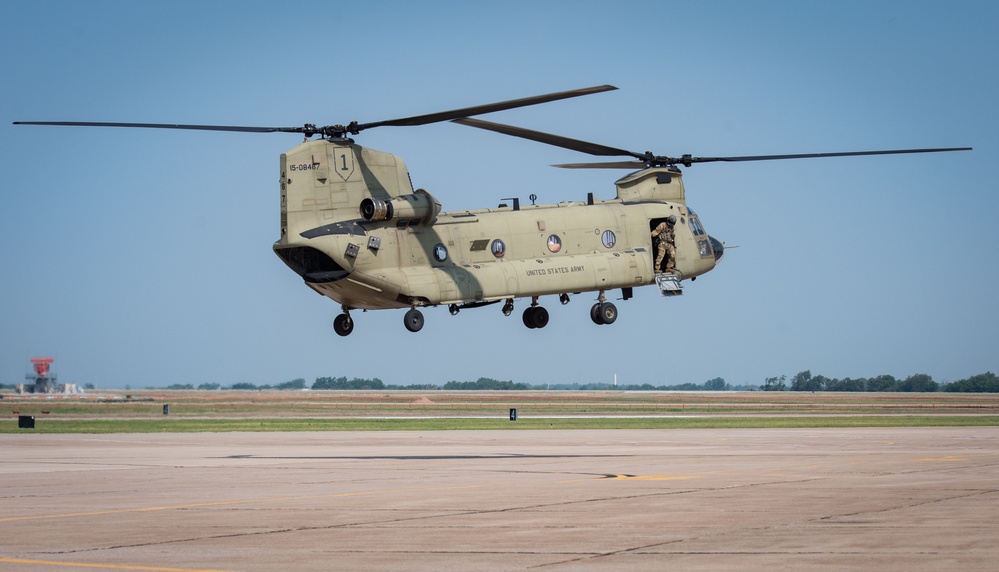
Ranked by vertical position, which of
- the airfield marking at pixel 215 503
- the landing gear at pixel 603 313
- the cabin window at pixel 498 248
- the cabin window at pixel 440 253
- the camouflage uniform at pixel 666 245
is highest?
the camouflage uniform at pixel 666 245

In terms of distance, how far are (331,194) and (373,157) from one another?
70.9 inches

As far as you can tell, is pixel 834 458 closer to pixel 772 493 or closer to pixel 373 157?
pixel 772 493

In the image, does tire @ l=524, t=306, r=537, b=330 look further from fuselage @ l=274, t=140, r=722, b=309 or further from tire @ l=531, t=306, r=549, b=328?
fuselage @ l=274, t=140, r=722, b=309

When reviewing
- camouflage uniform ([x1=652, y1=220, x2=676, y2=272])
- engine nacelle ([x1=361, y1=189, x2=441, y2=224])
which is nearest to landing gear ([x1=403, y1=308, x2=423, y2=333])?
engine nacelle ([x1=361, y1=189, x2=441, y2=224])

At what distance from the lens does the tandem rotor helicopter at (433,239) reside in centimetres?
3522

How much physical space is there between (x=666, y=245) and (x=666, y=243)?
70mm

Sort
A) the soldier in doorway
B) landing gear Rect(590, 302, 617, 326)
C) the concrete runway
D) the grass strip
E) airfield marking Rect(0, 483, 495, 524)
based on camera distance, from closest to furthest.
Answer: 1. the concrete runway
2. airfield marking Rect(0, 483, 495, 524)
3. landing gear Rect(590, 302, 617, 326)
4. the soldier in doorway
5. the grass strip

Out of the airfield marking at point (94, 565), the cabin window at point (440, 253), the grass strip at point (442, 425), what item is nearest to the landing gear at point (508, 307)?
the cabin window at point (440, 253)

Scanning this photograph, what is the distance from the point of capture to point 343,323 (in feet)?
120

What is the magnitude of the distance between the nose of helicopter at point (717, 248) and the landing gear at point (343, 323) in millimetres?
14679

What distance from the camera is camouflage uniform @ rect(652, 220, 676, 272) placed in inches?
1678

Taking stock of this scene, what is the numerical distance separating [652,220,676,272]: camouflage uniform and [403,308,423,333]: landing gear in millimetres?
10254

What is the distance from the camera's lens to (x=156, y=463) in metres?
32.4

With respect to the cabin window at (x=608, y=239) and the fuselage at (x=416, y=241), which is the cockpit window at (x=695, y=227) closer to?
the fuselage at (x=416, y=241)
